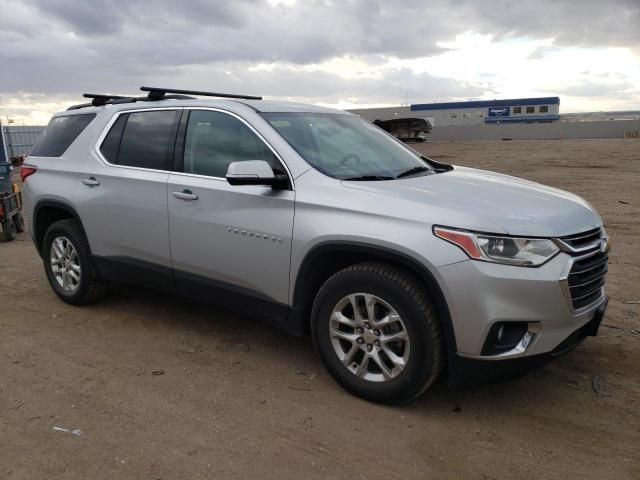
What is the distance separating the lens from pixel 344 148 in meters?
4.08

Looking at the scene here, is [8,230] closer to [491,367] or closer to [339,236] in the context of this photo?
[339,236]

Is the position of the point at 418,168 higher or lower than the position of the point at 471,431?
higher

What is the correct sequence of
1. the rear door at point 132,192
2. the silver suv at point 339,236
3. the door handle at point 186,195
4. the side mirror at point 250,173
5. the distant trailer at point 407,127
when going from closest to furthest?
the silver suv at point 339,236 → the side mirror at point 250,173 → the door handle at point 186,195 → the rear door at point 132,192 → the distant trailer at point 407,127

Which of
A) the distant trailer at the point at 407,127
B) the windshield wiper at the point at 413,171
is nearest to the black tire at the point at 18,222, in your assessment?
the windshield wiper at the point at 413,171

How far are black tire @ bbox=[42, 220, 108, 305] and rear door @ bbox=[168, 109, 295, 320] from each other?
1.24m

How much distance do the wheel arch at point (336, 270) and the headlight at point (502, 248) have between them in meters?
0.26

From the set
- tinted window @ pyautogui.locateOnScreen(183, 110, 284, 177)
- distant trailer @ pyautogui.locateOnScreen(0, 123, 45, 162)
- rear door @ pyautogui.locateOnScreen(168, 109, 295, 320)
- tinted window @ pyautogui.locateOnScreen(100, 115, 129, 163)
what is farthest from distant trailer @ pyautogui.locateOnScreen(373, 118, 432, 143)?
rear door @ pyautogui.locateOnScreen(168, 109, 295, 320)

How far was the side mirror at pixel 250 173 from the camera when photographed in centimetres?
349

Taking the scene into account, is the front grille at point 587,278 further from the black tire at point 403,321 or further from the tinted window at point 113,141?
the tinted window at point 113,141

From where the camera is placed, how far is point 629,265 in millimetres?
6410

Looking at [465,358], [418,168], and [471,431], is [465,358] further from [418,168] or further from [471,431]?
[418,168]

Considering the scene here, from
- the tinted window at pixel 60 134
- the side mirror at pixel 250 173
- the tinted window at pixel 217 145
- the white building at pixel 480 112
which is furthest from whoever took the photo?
the white building at pixel 480 112

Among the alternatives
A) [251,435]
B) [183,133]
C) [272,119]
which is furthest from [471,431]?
[183,133]

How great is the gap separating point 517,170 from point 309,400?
54.0 feet
